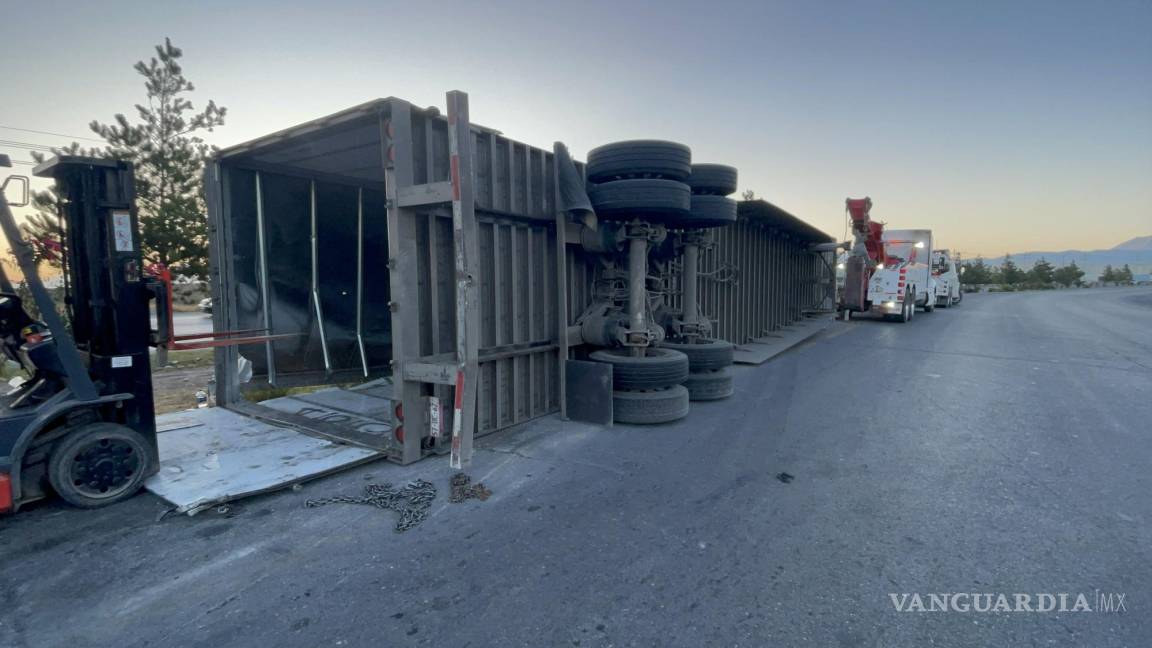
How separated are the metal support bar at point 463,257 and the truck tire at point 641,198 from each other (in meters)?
2.37

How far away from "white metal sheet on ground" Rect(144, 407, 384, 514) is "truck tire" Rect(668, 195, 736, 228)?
497cm

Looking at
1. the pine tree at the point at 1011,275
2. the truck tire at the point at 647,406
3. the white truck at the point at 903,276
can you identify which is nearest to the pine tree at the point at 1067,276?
the pine tree at the point at 1011,275

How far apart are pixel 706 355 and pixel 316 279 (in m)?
5.81

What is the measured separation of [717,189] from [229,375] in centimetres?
687

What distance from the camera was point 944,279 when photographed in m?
24.2

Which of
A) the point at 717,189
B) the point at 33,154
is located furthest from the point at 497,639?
the point at 33,154

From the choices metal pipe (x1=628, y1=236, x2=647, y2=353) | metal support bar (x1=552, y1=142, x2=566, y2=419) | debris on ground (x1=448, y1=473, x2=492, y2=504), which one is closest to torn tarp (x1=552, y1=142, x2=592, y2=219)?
metal support bar (x1=552, y1=142, x2=566, y2=419)

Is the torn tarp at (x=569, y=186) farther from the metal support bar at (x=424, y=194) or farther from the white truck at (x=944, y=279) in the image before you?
the white truck at (x=944, y=279)

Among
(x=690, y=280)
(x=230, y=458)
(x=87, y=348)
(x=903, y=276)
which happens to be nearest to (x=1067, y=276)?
(x=903, y=276)

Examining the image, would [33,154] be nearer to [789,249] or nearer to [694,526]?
[694,526]

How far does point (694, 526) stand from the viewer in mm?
3711

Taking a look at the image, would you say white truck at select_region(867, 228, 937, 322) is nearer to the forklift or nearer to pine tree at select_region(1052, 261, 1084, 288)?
the forklift

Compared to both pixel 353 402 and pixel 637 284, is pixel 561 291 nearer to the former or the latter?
pixel 637 284

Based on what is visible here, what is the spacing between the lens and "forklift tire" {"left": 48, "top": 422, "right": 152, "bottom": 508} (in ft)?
12.5
